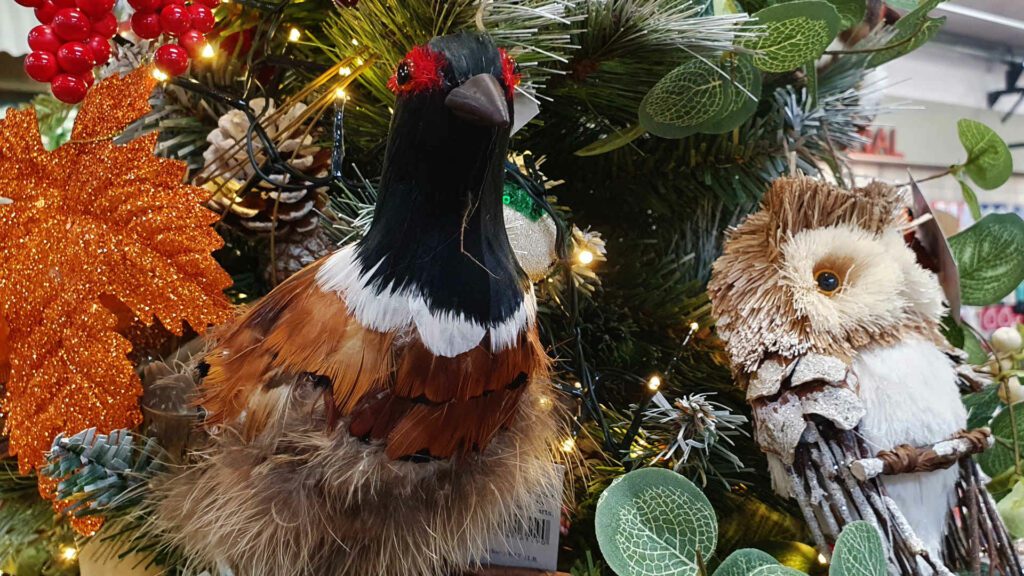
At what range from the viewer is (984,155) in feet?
1.63

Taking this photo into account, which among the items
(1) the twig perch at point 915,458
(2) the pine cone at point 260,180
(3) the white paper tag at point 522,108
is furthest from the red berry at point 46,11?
(1) the twig perch at point 915,458

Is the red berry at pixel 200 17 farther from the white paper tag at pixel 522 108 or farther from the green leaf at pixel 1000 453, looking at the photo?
the green leaf at pixel 1000 453

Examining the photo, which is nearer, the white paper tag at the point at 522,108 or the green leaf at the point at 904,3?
the white paper tag at the point at 522,108

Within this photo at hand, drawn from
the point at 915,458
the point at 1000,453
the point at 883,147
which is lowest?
the point at 883,147

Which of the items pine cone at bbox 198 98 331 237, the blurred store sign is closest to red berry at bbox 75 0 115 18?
pine cone at bbox 198 98 331 237

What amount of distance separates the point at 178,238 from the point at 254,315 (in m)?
0.07

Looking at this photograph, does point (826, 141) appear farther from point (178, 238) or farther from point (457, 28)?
point (178, 238)

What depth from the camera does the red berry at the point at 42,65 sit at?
330mm

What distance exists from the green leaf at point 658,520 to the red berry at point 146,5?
12.6 inches

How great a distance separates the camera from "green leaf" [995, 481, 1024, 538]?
41 cm

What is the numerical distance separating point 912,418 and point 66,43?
17.8 inches

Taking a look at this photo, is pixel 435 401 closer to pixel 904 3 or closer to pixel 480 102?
pixel 480 102

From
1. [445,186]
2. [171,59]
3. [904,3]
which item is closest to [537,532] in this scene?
[445,186]

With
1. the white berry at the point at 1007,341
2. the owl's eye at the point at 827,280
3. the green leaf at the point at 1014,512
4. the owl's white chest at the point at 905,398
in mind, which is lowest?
the green leaf at the point at 1014,512
